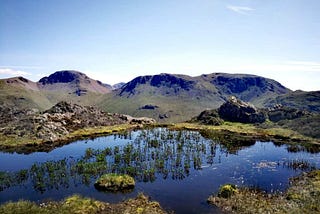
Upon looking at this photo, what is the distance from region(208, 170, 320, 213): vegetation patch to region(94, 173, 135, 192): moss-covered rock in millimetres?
12217

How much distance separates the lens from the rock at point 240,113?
11612cm

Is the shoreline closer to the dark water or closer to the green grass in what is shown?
the green grass

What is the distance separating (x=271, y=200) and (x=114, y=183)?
21856mm

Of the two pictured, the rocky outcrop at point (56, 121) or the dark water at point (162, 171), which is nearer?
the dark water at point (162, 171)

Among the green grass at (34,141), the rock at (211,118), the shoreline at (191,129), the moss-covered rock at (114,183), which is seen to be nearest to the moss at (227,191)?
the moss-covered rock at (114,183)

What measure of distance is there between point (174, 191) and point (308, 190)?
18.8 m

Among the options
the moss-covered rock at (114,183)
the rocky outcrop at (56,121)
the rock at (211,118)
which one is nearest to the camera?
the moss-covered rock at (114,183)

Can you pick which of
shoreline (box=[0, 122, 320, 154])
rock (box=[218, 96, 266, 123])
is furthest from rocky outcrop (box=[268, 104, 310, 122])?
shoreline (box=[0, 122, 320, 154])

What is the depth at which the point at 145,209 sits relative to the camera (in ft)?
113

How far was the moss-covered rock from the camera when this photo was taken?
42.1 meters

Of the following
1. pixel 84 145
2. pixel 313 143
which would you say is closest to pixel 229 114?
pixel 313 143

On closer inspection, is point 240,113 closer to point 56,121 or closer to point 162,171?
point 56,121

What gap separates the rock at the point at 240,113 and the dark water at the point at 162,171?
42.9 metres

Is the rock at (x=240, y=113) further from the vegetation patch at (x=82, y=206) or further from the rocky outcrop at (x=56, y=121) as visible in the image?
the vegetation patch at (x=82, y=206)
